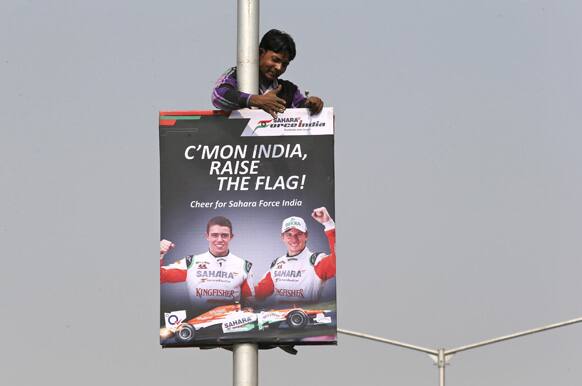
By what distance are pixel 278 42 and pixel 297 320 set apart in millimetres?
2139

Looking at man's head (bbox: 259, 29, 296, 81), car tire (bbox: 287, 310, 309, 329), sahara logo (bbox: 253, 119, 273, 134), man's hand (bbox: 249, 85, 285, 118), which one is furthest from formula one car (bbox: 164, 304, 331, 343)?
man's head (bbox: 259, 29, 296, 81)

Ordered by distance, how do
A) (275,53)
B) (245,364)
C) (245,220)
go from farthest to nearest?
(275,53) < (245,220) < (245,364)

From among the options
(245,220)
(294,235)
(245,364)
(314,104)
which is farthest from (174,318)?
(314,104)

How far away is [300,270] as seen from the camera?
1541 cm

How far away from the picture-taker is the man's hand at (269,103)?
15.3m

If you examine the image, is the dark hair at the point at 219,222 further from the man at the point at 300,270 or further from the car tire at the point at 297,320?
the car tire at the point at 297,320

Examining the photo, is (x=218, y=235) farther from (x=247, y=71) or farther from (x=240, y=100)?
(x=247, y=71)

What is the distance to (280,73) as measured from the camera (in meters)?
15.8

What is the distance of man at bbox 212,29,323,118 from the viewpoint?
15.4 meters

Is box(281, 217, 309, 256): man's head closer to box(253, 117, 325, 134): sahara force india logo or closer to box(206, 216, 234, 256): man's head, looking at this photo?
box(206, 216, 234, 256): man's head

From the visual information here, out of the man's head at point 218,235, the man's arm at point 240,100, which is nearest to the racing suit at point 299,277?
the man's head at point 218,235

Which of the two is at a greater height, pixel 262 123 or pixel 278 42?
pixel 278 42

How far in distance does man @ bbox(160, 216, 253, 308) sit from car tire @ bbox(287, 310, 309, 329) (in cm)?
40

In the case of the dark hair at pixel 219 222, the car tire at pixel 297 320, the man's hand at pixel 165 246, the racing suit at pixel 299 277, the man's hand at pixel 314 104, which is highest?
the man's hand at pixel 314 104
